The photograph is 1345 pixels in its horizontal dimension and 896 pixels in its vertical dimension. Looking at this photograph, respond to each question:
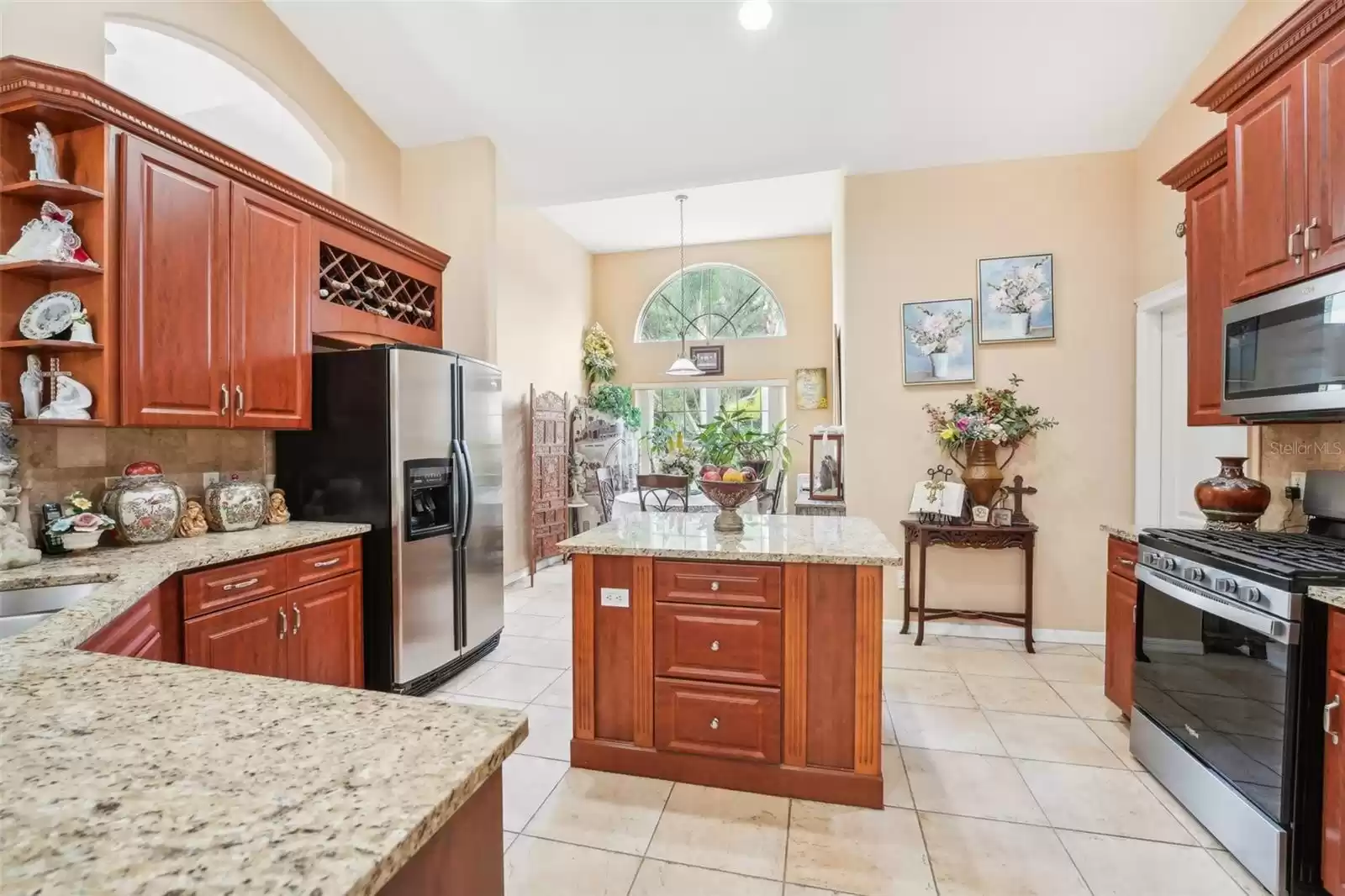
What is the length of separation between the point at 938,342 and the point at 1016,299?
0.53m

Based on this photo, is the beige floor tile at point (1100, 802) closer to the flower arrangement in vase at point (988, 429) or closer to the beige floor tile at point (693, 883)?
the beige floor tile at point (693, 883)

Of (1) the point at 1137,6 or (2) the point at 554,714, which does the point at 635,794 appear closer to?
(2) the point at 554,714

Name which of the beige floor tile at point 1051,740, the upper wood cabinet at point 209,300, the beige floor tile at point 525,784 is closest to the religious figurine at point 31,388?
the upper wood cabinet at point 209,300

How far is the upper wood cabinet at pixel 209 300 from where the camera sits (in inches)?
82.1

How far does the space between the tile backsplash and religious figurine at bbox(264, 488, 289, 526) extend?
7.8 inches

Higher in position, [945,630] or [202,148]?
[202,148]

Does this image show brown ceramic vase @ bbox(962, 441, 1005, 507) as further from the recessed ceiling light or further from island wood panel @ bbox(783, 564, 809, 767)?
the recessed ceiling light

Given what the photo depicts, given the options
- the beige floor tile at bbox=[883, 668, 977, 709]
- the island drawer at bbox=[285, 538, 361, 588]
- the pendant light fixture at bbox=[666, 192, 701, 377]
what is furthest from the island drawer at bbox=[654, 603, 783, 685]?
the pendant light fixture at bbox=[666, 192, 701, 377]

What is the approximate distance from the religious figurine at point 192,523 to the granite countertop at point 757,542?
154cm

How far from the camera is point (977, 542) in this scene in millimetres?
3475

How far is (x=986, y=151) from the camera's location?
3.57 m

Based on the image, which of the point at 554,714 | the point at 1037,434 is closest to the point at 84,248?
the point at 554,714

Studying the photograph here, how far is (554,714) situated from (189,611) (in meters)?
1.51

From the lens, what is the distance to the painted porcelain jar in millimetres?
2131
